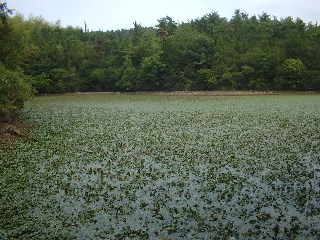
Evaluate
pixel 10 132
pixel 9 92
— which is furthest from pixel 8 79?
pixel 10 132

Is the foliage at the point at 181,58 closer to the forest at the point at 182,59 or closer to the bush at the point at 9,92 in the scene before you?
the forest at the point at 182,59

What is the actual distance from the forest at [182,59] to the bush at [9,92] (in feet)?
121

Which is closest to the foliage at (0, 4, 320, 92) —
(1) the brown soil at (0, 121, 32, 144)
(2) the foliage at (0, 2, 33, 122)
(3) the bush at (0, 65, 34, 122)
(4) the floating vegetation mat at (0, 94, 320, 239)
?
(2) the foliage at (0, 2, 33, 122)

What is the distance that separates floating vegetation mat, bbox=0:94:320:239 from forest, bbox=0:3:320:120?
149 feet

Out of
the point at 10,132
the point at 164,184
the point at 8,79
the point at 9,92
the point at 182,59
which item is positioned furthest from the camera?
the point at 182,59

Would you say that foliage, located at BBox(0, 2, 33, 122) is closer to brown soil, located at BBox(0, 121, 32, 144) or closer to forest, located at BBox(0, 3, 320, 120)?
brown soil, located at BBox(0, 121, 32, 144)

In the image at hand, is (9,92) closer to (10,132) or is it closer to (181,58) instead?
(10,132)

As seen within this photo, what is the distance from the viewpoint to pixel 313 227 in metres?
9.20

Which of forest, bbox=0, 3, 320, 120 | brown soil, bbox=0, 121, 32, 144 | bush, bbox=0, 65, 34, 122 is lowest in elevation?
brown soil, bbox=0, 121, 32, 144

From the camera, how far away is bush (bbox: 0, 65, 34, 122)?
23.7m

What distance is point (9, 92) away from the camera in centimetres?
2623

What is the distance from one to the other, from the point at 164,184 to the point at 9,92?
59.3 feet

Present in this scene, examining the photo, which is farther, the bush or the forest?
the forest

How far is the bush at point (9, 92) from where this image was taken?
23.7 m
